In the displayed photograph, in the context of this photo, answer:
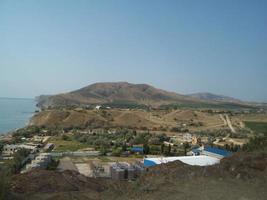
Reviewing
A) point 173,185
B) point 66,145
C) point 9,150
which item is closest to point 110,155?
point 66,145

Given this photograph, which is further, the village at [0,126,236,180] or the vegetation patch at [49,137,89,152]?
Result: the vegetation patch at [49,137,89,152]

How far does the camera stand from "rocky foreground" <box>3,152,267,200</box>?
24.0 feet

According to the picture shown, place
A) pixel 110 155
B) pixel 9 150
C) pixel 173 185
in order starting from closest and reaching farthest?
pixel 173 185 → pixel 110 155 → pixel 9 150

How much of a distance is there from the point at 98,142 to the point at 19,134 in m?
12.7

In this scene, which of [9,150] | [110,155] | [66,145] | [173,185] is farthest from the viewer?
[66,145]

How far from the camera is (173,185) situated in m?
8.19

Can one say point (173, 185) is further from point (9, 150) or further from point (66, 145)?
point (66, 145)

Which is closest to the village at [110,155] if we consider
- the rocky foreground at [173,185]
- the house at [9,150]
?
the house at [9,150]

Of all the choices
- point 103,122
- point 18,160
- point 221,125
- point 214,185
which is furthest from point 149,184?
point 221,125

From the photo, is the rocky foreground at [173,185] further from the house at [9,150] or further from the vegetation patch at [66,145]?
the vegetation patch at [66,145]

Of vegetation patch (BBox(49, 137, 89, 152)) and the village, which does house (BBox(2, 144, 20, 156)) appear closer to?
the village

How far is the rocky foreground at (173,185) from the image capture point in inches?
288

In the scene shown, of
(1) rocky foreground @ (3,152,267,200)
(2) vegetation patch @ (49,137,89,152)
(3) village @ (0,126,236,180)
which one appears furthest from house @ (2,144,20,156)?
(1) rocky foreground @ (3,152,267,200)

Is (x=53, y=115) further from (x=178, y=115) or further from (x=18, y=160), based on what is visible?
(x=18, y=160)
